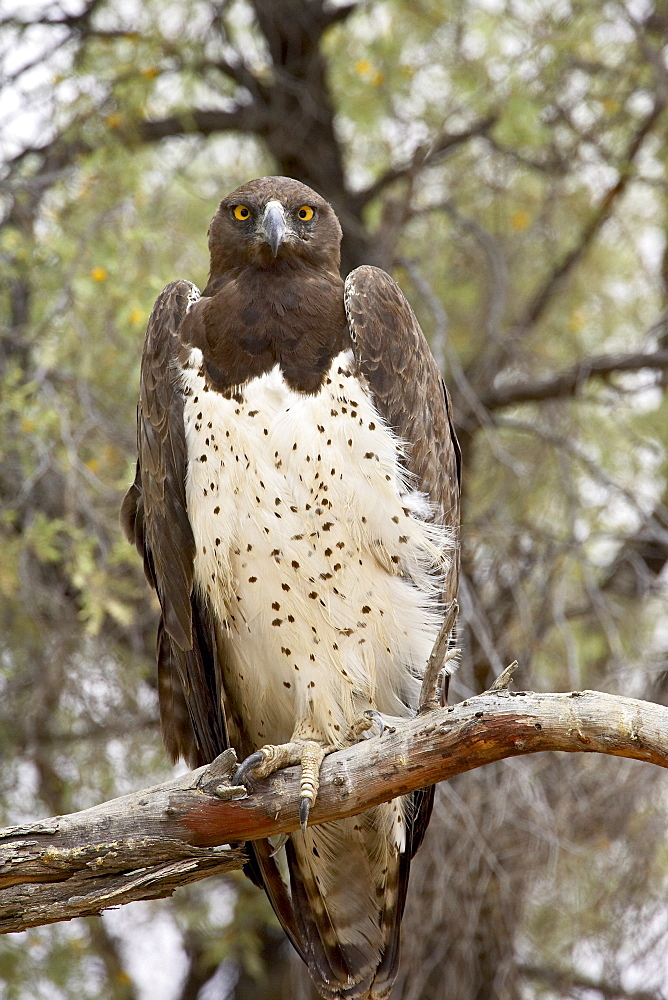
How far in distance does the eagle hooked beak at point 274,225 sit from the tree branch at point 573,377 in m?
3.00

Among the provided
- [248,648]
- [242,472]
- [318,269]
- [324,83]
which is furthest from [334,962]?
[324,83]

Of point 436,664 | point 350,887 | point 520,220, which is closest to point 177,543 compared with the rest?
point 436,664

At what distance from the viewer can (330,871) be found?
4562mm

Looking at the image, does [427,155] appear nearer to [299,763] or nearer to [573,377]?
[573,377]

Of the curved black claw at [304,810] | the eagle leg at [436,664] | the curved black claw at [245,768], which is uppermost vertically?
the eagle leg at [436,664]

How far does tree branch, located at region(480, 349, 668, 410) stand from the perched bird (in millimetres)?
2490

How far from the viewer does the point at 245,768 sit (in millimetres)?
3682

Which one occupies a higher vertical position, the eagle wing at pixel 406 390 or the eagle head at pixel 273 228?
the eagle head at pixel 273 228

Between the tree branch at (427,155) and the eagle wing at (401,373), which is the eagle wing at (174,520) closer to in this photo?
the eagle wing at (401,373)

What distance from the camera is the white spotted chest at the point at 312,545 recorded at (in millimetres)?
4062

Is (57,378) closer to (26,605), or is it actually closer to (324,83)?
(26,605)

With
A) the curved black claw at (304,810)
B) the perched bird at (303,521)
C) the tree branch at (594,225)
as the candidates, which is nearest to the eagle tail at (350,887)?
the perched bird at (303,521)

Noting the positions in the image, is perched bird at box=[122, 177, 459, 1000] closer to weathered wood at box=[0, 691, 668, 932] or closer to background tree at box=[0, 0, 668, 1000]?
weathered wood at box=[0, 691, 668, 932]

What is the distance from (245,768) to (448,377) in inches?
162
